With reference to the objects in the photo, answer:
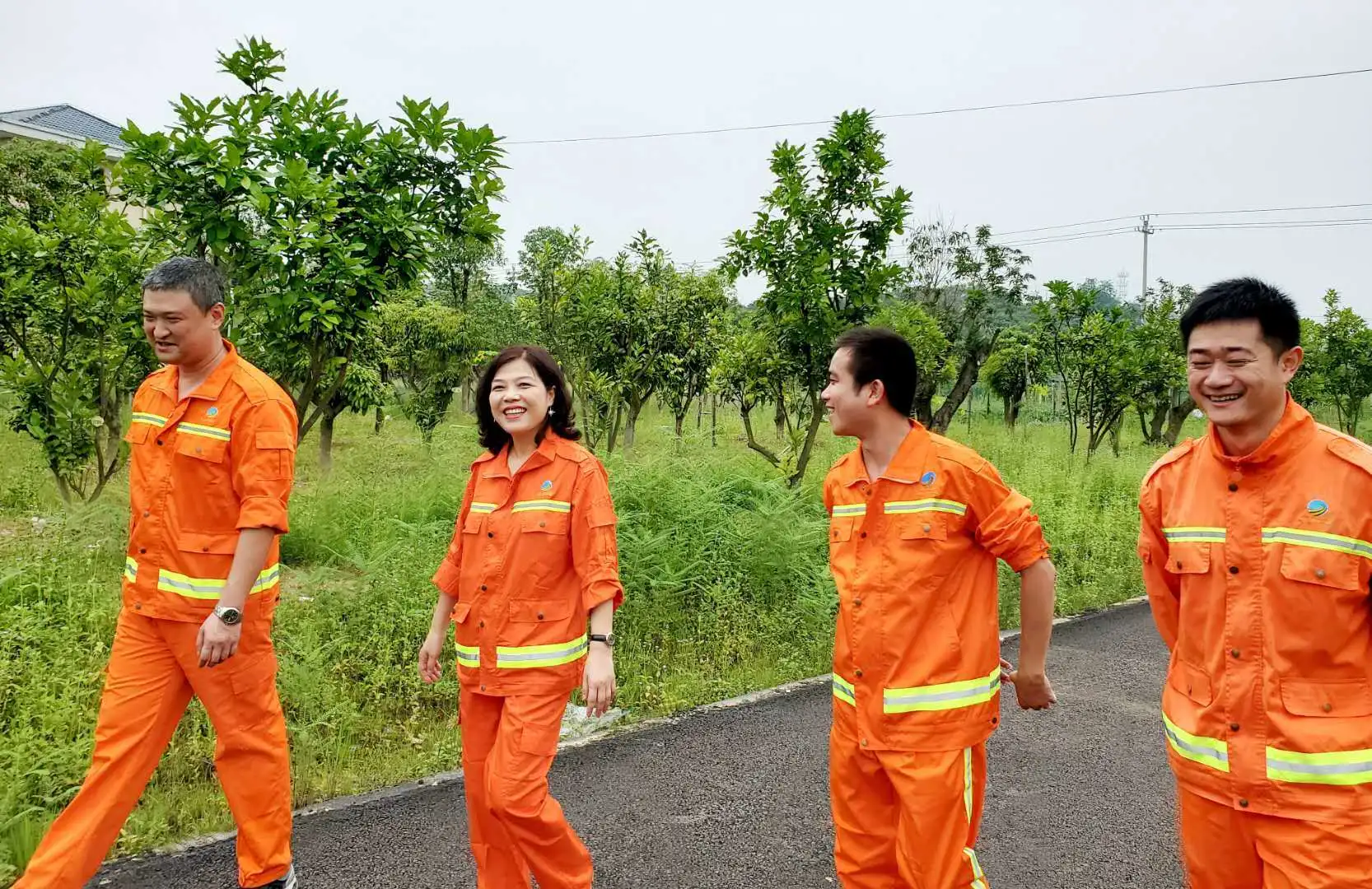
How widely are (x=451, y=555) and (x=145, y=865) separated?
156cm

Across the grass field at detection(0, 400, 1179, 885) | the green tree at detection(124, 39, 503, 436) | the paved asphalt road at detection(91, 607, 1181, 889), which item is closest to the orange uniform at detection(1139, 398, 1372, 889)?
the paved asphalt road at detection(91, 607, 1181, 889)

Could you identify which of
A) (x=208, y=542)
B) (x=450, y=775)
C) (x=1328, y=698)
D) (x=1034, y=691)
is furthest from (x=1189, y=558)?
(x=450, y=775)

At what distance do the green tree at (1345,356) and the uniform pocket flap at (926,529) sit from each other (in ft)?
77.5

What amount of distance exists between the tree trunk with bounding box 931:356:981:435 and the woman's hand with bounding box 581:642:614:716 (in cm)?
1740

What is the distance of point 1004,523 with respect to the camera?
7.50ft

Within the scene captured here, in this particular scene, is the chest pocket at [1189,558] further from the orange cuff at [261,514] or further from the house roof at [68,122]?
the house roof at [68,122]

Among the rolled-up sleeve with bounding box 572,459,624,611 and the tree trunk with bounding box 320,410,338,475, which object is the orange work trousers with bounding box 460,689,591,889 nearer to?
the rolled-up sleeve with bounding box 572,459,624,611

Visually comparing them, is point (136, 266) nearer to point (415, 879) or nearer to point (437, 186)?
point (437, 186)

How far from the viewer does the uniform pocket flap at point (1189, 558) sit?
75.8 inches

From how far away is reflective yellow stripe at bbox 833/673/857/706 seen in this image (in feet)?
7.77

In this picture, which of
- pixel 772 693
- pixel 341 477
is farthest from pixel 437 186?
pixel 341 477

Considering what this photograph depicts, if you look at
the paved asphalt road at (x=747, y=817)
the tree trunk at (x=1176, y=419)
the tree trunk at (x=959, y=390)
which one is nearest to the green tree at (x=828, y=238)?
the paved asphalt road at (x=747, y=817)

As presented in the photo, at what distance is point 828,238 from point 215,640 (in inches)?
224

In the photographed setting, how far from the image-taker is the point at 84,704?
380 cm
